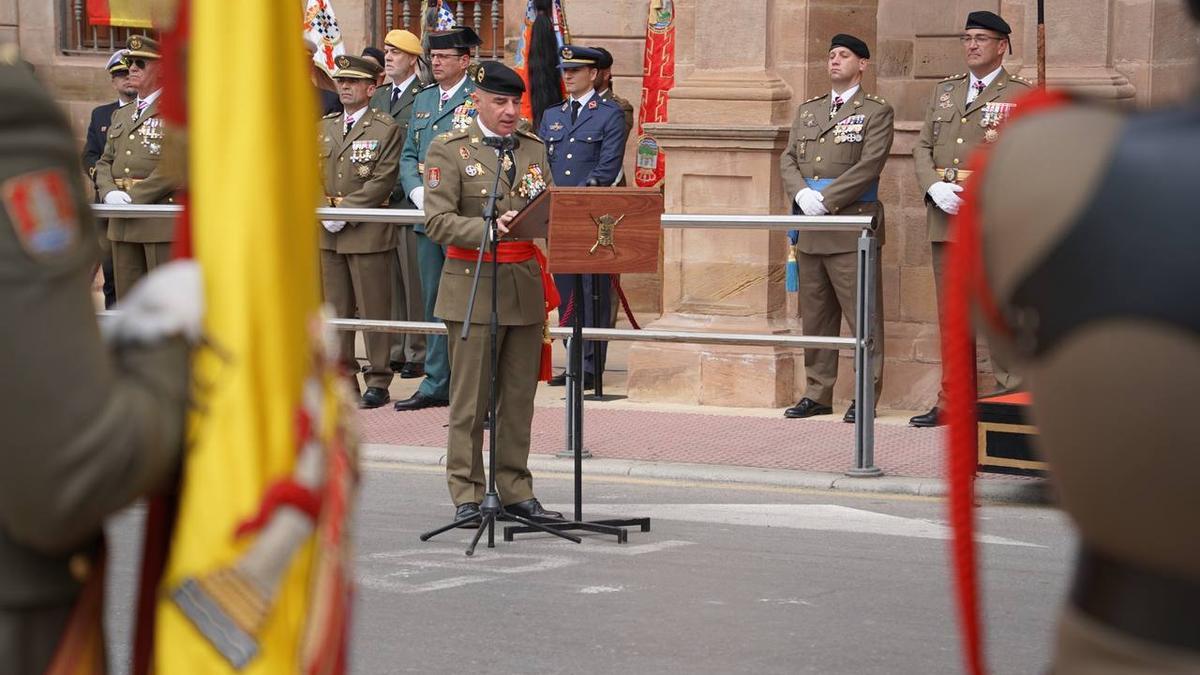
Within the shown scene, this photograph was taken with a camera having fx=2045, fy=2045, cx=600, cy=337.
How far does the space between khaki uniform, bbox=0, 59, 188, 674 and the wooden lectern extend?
5.68m

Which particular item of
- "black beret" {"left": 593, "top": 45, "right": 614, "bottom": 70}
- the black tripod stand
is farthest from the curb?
"black beret" {"left": 593, "top": 45, "right": 614, "bottom": 70}

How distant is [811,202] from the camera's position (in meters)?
11.9

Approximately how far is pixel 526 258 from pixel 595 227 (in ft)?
1.37

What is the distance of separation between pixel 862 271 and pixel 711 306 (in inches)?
108

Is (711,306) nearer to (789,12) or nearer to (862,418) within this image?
(789,12)

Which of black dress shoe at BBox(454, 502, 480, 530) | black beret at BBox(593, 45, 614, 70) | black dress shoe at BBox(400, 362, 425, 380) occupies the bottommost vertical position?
black dress shoe at BBox(400, 362, 425, 380)

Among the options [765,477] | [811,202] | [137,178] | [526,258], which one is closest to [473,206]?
[526,258]

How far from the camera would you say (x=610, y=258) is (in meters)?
8.51

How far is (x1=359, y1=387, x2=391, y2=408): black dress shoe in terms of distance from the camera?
1269 cm

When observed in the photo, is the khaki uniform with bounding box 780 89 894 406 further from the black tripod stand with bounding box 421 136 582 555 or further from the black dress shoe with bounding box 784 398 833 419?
the black tripod stand with bounding box 421 136 582 555

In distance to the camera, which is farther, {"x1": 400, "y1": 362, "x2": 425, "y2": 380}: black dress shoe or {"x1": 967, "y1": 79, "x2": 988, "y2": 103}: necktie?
{"x1": 400, "y1": 362, "x2": 425, "y2": 380}: black dress shoe

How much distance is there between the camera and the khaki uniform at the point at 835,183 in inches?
472

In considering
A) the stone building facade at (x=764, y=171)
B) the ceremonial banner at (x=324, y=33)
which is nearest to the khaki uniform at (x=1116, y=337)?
the stone building facade at (x=764, y=171)

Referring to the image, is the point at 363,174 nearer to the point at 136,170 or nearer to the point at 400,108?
the point at 400,108
